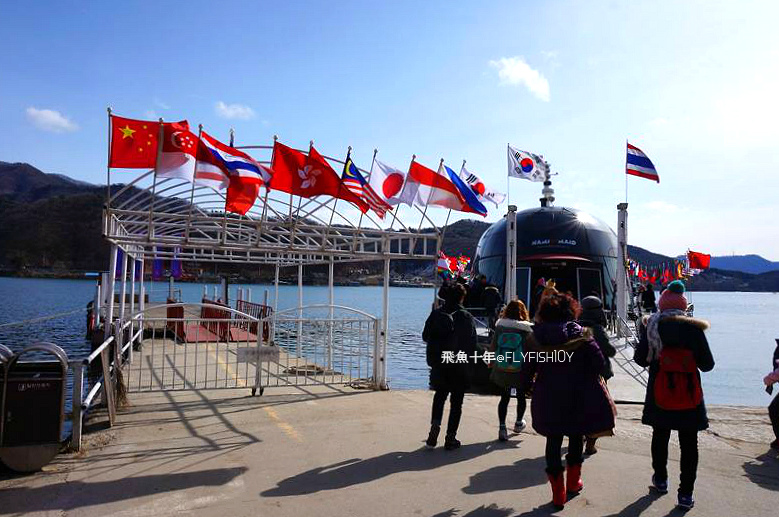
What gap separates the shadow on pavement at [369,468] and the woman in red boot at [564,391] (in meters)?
1.46

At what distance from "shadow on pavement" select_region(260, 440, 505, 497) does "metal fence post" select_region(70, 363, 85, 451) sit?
245cm

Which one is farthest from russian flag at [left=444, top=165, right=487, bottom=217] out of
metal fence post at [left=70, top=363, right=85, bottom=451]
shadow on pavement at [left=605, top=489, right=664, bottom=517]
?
metal fence post at [left=70, top=363, right=85, bottom=451]

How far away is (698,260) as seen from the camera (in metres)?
18.7

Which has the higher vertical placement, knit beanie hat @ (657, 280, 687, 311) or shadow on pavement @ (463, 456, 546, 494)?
knit beanie hat @ (657, 280, 687, 311)

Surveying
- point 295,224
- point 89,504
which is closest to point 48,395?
point 89,504

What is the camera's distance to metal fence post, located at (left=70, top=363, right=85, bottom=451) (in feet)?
18.5

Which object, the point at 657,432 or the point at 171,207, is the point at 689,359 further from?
the point at 171,207

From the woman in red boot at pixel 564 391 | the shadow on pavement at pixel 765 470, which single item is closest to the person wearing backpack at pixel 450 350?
the woman in red boot at pixel 564 391

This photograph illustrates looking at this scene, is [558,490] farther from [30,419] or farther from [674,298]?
[30,419]

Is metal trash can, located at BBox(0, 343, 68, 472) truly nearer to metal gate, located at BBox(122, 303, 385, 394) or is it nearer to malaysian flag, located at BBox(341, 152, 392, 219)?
metal gate, located at BBox(122, 303, 385, 394)

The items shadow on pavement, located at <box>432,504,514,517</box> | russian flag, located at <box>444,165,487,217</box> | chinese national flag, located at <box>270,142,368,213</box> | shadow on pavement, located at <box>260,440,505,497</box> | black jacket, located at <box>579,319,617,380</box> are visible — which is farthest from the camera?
russian flag, located at <box>444,165,487,217</box>

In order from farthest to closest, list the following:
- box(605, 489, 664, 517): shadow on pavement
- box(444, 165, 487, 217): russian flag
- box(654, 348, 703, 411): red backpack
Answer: box(444, 165, 487, 217): russian flag
box(654, 348, 703, 411): red backpack
box(605, 489, 664, 517): shadow on pavement

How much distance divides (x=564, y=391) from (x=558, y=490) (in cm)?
82

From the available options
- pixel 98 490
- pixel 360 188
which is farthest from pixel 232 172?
pixel 98 490
